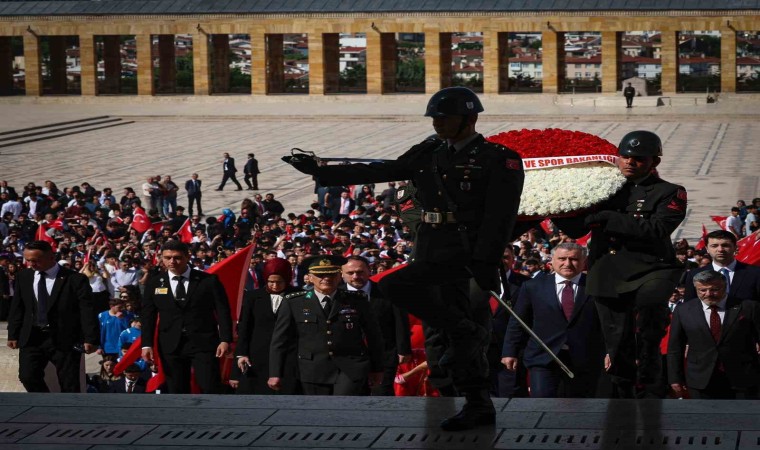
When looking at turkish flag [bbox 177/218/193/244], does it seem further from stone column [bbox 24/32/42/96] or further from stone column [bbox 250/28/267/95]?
stone column [bbox 24/32/42/96]

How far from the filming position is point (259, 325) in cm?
920

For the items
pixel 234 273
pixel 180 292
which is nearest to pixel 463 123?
pixel 180 292

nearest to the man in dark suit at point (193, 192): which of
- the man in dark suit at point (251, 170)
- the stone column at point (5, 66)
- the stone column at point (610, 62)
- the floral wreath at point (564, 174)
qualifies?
the man in dark suit at point (251, 170)

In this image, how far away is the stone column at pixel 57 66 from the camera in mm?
61750

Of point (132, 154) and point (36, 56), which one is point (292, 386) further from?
point (36, 56)

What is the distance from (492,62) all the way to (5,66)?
21973mm

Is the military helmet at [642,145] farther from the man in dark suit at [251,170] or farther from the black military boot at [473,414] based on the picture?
the man in dark suit at [251,170]

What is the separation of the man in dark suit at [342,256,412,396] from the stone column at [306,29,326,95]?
47.5 m

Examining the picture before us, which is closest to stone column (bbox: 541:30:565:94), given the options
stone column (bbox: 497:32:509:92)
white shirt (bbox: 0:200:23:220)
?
stone column (bbox: 497:32:509:92)

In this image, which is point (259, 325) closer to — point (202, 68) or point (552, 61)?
point (552, 61)

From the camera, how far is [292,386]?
8.68 metres

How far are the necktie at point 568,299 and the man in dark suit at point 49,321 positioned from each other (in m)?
3.18

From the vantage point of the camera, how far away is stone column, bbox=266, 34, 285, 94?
5834cm

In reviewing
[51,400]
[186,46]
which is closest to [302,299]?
[51,400]
